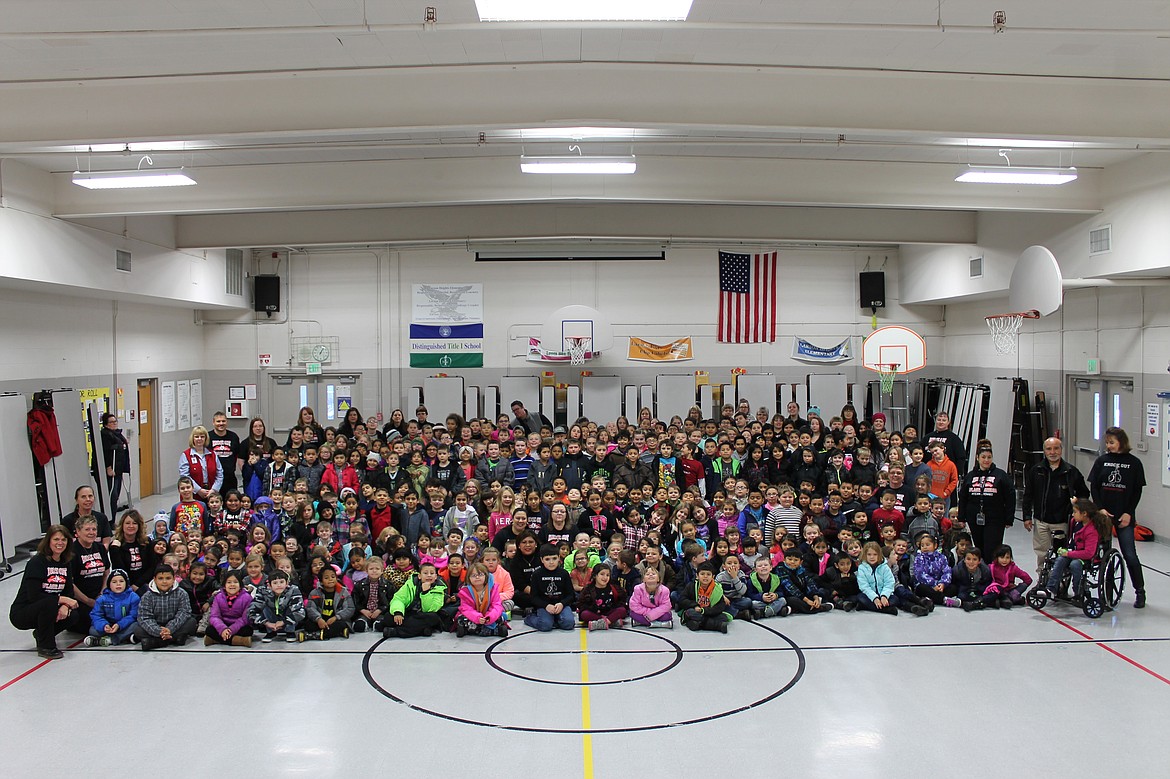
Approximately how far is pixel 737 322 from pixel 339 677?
11.1 metres

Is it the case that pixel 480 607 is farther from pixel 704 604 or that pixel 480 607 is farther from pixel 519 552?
pixel 704 604

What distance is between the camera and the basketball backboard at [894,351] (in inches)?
547

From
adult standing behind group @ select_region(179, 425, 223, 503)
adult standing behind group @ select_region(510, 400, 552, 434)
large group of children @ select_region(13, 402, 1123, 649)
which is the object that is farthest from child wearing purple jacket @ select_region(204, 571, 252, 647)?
adult standing behind group @ select_region(510, 400, 552, 434)

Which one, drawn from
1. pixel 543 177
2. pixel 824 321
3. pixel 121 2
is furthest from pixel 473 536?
pixel 824 321

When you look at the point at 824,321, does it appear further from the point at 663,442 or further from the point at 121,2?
the point at 121,2

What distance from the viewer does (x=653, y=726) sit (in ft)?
18.0

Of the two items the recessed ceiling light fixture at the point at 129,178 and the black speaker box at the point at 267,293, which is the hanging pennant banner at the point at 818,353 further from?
the recessed ceiling light fixture at the point at 129,178

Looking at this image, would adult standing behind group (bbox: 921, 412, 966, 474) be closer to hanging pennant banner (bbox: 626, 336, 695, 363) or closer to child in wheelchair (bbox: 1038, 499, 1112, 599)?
child in wheelchair (bbox: 1038, 499, 1112, 599)

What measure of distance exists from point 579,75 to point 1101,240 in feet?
23.7

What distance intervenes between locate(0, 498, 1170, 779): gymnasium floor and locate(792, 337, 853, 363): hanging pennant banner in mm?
8461

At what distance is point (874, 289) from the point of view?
15859 mm

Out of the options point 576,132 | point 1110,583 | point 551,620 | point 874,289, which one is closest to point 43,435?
point 551,620

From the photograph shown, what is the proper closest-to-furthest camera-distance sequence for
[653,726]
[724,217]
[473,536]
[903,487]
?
[653,726] → [473,536] → [903,487] → [724,217]

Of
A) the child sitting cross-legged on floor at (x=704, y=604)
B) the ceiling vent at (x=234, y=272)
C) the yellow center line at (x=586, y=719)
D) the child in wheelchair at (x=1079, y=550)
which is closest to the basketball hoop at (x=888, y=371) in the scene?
the child in wheelchair at (x=1079, y=550)
